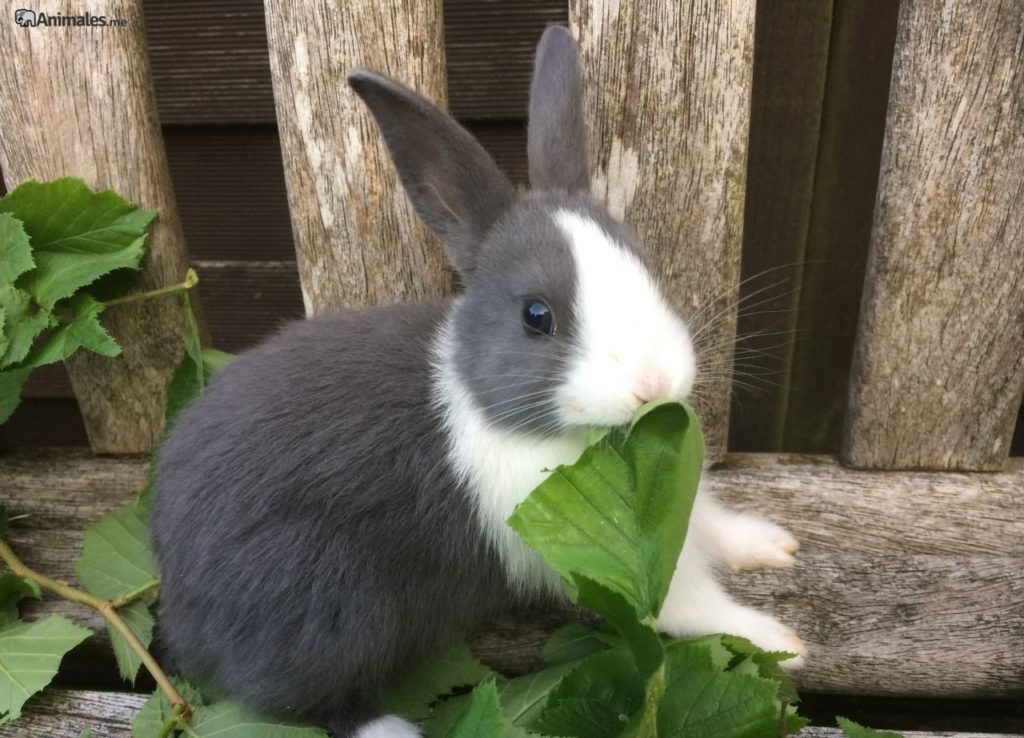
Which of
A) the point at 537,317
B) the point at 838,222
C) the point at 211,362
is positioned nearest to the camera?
the point at 537,317

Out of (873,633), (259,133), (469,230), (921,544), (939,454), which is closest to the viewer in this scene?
(469,230)

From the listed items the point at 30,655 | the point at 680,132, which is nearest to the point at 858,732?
the point at 680,132

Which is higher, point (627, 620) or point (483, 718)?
point (627, 620)

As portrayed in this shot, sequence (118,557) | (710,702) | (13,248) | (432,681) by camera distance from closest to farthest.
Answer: (710,702), (432,681), (13,248), (118,557)

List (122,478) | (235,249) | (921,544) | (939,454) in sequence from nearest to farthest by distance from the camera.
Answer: (921,544), (939,454), (122,478), (235,249)

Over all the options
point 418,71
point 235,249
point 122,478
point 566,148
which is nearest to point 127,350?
point 122,478

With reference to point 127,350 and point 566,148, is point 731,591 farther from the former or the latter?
point 127,350

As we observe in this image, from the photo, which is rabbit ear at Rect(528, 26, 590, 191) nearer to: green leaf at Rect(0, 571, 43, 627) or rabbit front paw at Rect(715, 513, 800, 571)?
rabbit front paw at Rect(715, 513, 800, 571)

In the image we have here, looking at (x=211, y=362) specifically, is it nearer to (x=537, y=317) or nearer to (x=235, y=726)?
(x=235, y=726)

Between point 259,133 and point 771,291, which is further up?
point 259,133
